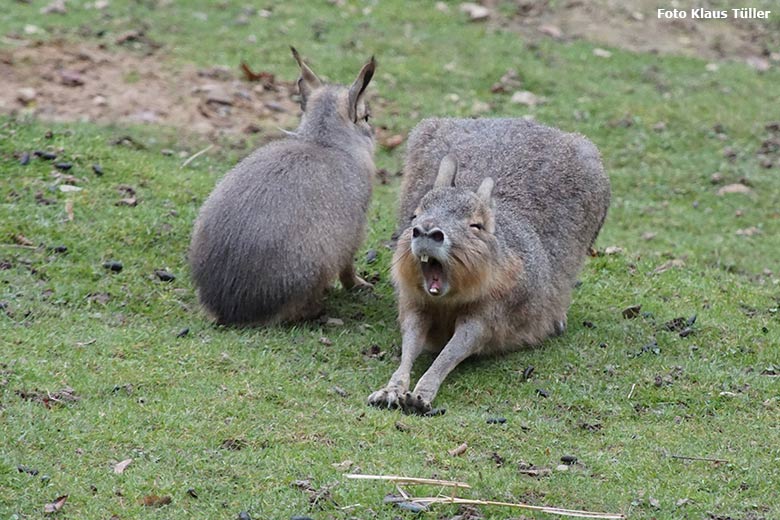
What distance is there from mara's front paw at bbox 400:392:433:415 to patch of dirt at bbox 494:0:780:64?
7954 mm

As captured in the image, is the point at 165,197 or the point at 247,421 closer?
the point at 247,421

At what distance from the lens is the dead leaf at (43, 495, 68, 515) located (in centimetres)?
474

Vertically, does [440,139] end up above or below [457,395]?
above

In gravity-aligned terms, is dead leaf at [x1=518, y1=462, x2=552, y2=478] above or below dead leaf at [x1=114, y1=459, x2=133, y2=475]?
below

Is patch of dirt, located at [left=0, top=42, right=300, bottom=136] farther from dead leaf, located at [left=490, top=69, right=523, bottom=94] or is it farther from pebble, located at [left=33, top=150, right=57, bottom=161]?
dead leaf, located at [left=490, top=69, right=523, bottom=94]

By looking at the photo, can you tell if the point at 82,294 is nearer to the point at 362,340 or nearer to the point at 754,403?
the point at 362,340

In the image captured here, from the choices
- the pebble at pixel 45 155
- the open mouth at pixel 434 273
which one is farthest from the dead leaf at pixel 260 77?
the open mouth at pixel 434 273

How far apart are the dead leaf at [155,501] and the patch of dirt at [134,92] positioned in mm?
5720

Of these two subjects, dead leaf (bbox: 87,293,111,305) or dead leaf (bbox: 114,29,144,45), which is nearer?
dead leaf (bbox: 87,293,111,305)

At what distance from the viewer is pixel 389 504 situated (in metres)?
4.88

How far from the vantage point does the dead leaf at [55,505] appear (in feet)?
15.5

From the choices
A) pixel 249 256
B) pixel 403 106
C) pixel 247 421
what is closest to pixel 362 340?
pixel 249 256

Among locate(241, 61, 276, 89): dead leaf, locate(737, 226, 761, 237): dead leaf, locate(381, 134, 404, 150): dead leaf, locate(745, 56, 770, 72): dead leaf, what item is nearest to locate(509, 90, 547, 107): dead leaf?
locate(381, 134, 404, 150): dead leaf

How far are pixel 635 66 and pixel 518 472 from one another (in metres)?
8.32
